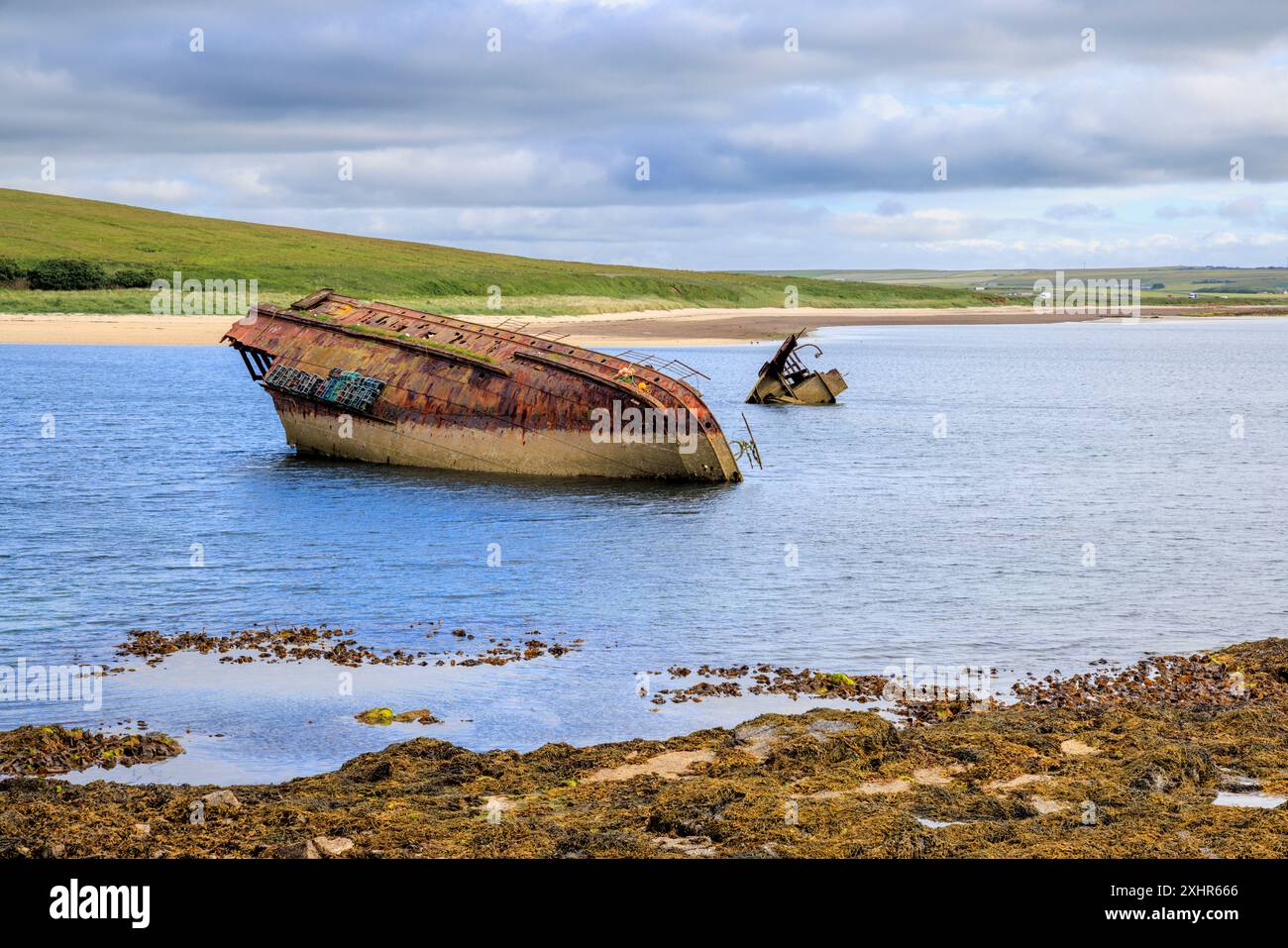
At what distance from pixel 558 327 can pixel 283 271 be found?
140ft

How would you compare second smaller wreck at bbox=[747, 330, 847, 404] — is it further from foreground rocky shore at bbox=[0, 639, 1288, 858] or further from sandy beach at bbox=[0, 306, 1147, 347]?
foreground rocky shore at bbox=[0, 639, 1288, 858]

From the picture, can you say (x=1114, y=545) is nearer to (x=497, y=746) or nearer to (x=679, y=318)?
(x=497, y=746)

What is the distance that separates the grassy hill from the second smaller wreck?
208 ft

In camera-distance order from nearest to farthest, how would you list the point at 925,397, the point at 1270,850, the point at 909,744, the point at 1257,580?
1. the point at 1270,850
2. the point at 909,744
3. the point at 1257,580
4. the point at 925,397

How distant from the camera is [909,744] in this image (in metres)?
15.7

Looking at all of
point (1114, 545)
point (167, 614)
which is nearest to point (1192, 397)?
point (1114, 545)

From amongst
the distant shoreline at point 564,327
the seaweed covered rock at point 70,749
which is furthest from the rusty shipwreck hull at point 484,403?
the distant shoreline at point 564,327

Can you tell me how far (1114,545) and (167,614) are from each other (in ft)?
70.4

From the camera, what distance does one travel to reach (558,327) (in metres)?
123

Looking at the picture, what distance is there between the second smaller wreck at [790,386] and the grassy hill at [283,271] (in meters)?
63.5

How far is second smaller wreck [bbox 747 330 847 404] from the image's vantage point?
7175 cm

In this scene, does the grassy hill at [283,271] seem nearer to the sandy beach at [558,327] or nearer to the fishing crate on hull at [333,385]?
the sandy beach at [558,327]

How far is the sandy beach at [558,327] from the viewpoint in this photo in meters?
106

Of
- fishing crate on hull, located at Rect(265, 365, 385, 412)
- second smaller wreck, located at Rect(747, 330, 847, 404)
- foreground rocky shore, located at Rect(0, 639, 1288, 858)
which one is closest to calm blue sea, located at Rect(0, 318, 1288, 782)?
foreground rocky shore, located at Rect(0, 639, 1288, 858)
